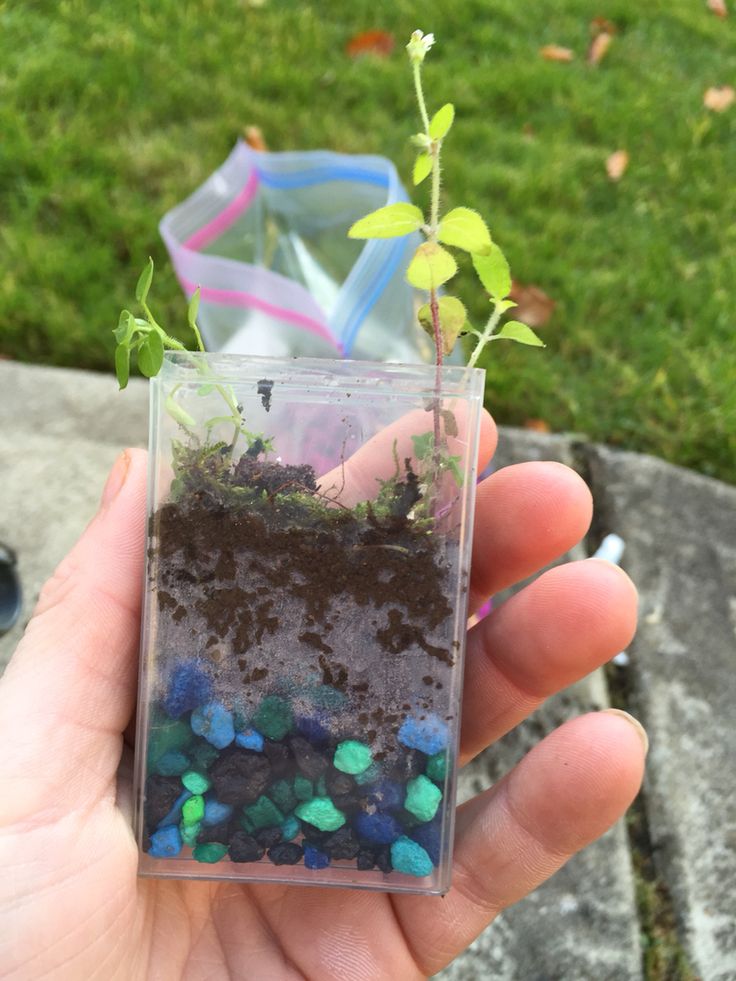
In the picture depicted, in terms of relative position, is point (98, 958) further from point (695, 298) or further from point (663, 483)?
point (695, 298)

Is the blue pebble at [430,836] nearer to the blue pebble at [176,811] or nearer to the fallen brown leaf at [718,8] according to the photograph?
the blue pebble at [176,811]

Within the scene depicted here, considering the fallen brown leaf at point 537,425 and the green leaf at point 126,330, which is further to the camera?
the fallen brown leaf at point 537,425

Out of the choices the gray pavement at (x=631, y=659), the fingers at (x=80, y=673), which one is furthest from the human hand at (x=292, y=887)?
the gray pavement at (x=631, y=659)

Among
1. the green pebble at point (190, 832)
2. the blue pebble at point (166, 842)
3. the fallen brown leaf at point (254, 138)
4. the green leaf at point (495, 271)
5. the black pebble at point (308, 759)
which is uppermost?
the green leaf at point (495, 271)

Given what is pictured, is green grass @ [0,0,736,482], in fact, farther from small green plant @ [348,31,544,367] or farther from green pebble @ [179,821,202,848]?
green pebble @ [179,821,202,848]

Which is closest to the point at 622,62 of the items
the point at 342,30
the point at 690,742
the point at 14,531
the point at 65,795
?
the point at 342,30

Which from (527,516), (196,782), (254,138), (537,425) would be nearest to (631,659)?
(537,425)

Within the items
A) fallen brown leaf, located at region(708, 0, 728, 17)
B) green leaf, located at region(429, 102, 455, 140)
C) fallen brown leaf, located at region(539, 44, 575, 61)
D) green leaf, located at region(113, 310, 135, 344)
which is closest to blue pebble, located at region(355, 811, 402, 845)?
green leaf, located at region(113, 310, 135, 344)
